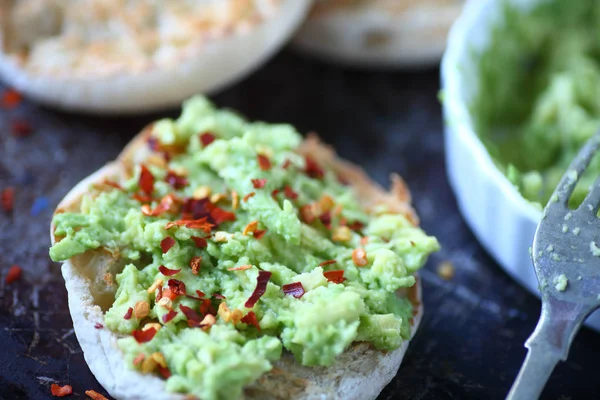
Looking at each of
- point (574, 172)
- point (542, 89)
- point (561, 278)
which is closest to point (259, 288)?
point (561, 278)

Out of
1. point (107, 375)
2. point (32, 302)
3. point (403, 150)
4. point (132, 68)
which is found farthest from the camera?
point (403, 150)

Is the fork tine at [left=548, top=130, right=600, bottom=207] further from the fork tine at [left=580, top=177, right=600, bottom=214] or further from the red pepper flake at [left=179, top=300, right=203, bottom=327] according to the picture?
Result: the red pepper flake at [left=179, top=300, right=203, bottom=327]

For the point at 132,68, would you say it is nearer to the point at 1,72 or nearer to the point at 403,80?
the point at 1,72

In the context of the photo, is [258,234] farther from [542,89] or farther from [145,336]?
[542,89]

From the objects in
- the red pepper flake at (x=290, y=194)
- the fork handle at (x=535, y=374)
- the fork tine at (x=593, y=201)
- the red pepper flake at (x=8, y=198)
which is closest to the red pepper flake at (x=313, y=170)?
the red pepper flake at (x=290, y=194)

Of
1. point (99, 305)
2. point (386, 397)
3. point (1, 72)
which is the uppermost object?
point (1, 72)

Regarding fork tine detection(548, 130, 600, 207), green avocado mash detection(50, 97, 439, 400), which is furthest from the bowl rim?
green avocado mash detection(50, 97, 439, 400)

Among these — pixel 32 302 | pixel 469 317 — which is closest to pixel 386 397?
pixel 469 317
